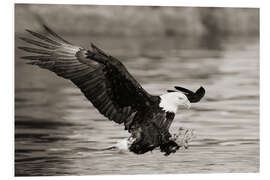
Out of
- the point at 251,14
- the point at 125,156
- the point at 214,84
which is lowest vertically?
the point at 125,156

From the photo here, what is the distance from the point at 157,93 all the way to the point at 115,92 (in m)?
0.36

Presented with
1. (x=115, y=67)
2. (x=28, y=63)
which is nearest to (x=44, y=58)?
(x=28, y=63)

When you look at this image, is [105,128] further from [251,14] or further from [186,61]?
[251,14]

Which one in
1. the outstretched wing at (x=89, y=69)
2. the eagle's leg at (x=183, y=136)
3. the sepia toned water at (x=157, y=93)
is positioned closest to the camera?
the outstretched wing at (x=89, y=69)

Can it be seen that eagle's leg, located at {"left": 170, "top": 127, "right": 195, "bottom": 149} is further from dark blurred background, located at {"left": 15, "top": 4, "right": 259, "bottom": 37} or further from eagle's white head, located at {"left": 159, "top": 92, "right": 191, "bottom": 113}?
dark blurred background, located at {"left": 15, "top": 4, "right": 259, "bottom": 37}

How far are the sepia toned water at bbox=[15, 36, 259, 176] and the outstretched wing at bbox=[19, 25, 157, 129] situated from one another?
0.51 feet

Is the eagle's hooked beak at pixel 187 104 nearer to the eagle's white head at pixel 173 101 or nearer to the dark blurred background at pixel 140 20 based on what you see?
the eagle's white head at pixel 173 101

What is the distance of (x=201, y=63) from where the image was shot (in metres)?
6.67

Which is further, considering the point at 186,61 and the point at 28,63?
the point at 186,61

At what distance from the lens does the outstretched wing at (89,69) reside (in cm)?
609

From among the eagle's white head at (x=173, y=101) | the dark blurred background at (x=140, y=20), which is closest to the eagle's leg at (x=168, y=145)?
the eagle's white head at (x=173, y=101)

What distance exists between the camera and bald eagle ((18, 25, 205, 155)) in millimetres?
6129

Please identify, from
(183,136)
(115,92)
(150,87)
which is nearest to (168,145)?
(183,136)

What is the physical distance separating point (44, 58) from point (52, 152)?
72 centimetres
